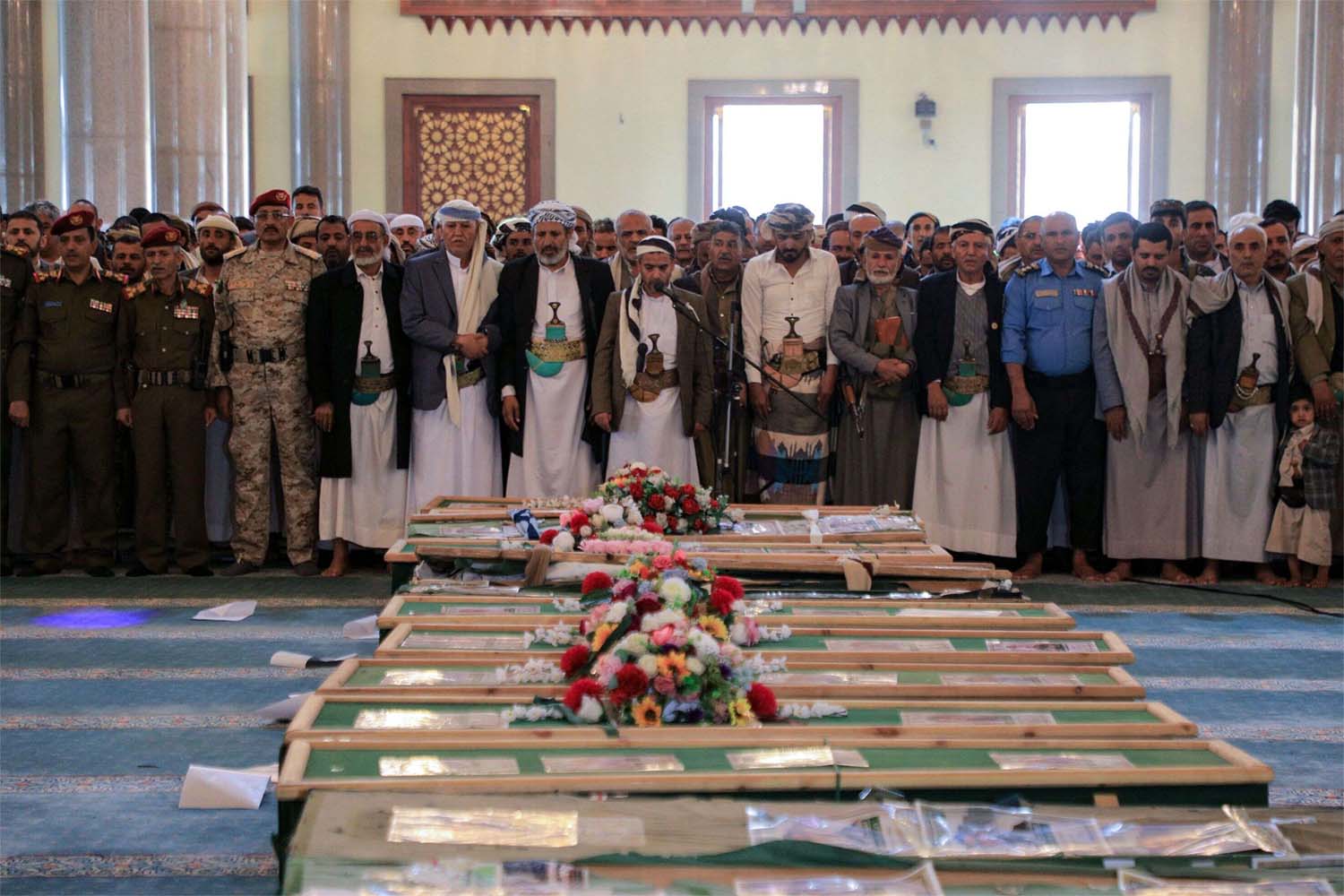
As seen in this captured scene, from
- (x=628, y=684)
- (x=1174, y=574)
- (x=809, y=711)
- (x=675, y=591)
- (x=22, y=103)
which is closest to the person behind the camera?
(x=628, y=684)

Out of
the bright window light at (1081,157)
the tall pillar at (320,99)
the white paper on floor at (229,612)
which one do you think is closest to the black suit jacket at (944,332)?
the white paper on floor at (229,612)

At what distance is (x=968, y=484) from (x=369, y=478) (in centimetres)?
260

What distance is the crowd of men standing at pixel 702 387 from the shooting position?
6504 mm

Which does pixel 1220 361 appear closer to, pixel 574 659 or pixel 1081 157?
pixel 574 659

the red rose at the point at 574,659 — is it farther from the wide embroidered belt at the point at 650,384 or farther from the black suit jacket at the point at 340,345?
the black suit jacket at the point at 340,345

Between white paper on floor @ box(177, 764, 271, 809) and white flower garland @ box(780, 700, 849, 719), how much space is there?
1.45 metres

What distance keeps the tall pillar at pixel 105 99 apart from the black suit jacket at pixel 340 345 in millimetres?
2853

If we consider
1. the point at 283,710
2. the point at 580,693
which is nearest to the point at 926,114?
the point at 283,710

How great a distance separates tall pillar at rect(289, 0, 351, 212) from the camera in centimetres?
1245

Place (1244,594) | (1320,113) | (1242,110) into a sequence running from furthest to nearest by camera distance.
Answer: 1. (1242,110)
2. (1320,113)
3. (1244,594)

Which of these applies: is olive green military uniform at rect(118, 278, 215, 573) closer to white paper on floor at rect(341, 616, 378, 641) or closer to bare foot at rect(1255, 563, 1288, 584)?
white paper on floor at rect(341, 616, 378, 641)

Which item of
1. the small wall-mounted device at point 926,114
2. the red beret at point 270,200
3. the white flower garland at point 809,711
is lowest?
the white flower garland at point 809,711

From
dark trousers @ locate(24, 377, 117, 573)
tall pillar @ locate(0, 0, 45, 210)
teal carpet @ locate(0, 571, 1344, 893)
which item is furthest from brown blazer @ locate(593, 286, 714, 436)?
tall pillar @ locate(0, 0, 45, 210)

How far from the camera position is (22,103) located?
10.5 meters
